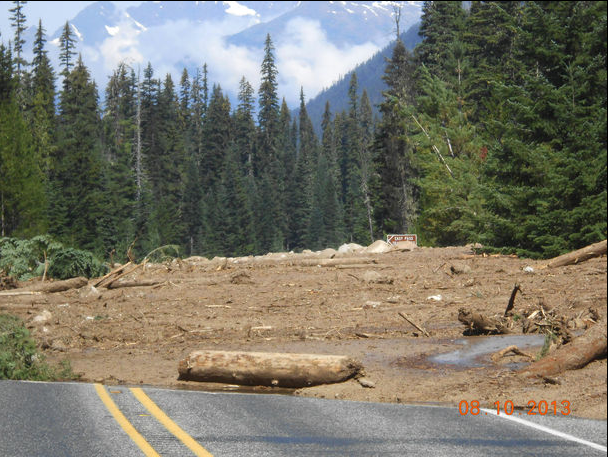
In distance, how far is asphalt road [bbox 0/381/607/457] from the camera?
5.63 m

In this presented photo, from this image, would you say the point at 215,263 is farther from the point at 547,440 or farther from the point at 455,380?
the point at 547,440

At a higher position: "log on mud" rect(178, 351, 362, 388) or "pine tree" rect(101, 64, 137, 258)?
"pine tree" rect(101, 64, 137, 258)

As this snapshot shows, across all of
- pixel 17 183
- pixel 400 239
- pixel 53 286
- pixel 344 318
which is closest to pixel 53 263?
pixel 53 286

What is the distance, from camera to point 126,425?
632cm

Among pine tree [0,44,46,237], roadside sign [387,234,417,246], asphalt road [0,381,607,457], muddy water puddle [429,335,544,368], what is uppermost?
pine tree [0,44,46,237]

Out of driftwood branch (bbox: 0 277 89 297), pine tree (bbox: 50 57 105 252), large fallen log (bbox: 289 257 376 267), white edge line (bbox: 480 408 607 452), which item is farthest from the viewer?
pine tree (bbox: 50 57 105 252)

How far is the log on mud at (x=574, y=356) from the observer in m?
9.09

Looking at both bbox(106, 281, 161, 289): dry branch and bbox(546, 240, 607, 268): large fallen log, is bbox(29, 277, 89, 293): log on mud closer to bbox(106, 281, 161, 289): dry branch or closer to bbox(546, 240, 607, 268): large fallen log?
bbox(106, 281, 161, 289): dry branch

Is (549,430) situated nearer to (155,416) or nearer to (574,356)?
(574,356)

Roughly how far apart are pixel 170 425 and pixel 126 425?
0.38 m

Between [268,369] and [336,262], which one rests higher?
[336,262]

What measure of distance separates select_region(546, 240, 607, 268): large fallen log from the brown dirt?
24 centimetres

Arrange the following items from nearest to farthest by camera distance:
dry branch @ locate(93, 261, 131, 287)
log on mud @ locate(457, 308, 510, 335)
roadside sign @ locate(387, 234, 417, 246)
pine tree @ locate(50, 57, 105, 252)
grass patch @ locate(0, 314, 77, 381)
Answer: grass patch @ locate(0, 314, 77, 381), log on mud @ locate(457, 308, 510, 335), dry branch @ locate(93, 261, 131, 287), roadside sign @ locate(387, 234, 417, 246), pine tree @ locate(50, 57, 105, 252)

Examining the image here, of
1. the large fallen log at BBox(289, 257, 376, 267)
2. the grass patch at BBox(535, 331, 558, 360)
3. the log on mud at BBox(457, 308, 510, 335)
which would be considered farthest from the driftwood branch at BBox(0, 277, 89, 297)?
the grass patch at BBox(535, 331, 558, 360)
